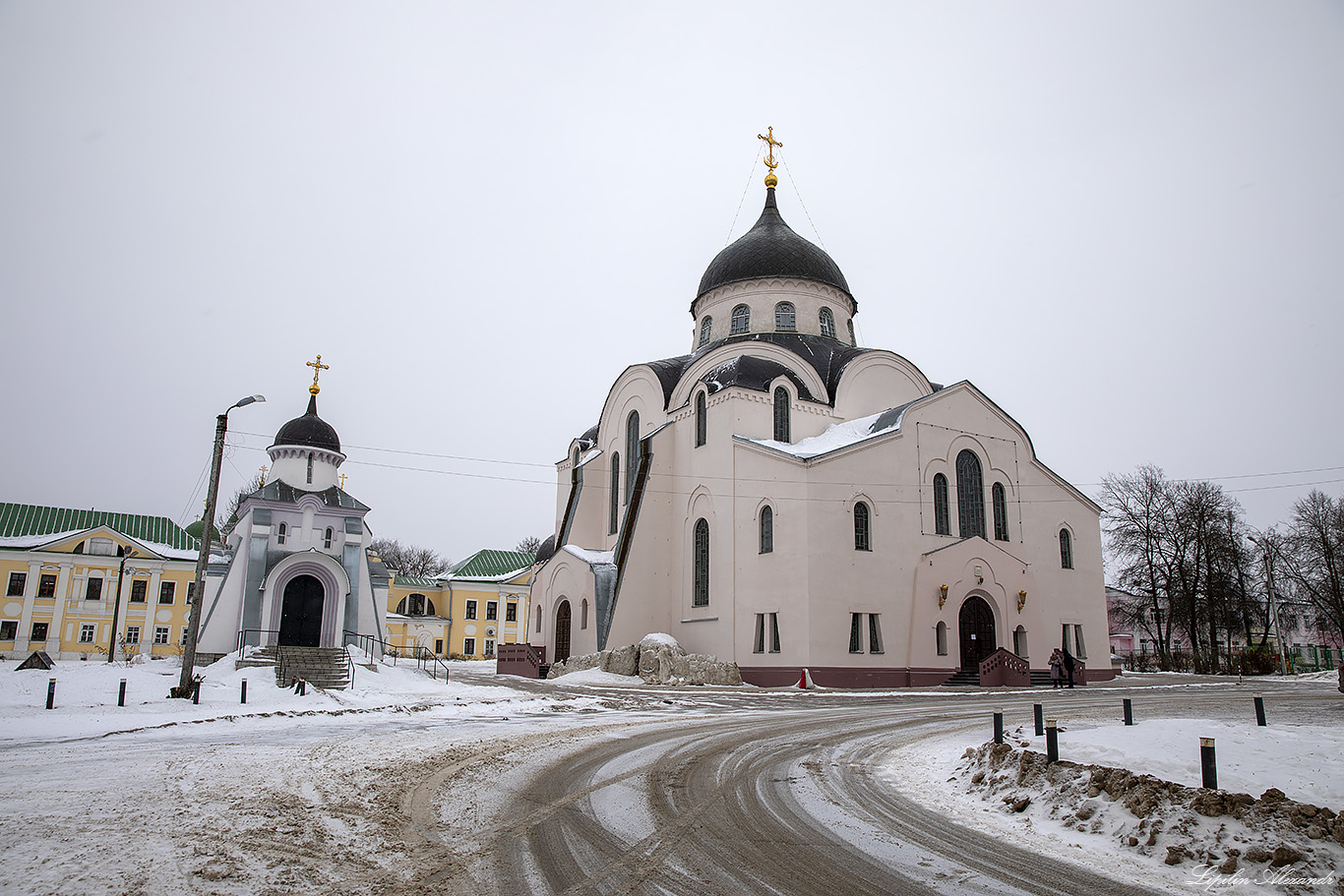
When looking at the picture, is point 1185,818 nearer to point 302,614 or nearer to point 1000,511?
point 302,614

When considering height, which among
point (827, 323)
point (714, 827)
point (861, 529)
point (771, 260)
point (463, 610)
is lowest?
point (714, 827)

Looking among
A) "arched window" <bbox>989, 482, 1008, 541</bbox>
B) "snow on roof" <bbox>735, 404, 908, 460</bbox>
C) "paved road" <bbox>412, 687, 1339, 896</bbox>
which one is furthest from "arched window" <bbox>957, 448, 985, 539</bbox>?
"paved road" <bbox>412, 687, 1339, 896</bbox>

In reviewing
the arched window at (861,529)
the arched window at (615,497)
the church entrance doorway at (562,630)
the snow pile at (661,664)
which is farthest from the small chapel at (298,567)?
the arched window at (861,529)

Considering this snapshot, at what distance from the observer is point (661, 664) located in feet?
97.2

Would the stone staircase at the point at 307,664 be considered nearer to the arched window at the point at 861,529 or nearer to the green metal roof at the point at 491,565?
the arched window at the point at 861,529

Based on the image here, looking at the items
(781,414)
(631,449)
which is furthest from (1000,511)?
(631,449)

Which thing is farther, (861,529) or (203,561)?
(861,529)

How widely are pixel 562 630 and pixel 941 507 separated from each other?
1641cm

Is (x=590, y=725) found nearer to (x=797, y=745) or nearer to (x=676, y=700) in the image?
(x=797, y=745)

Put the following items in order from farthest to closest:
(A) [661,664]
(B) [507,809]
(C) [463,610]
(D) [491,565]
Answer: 1. (D) [491,565]
2. (C) [463,610]
3. (A) [661,664]
4. (B) [507,809]

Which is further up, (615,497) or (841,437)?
(841,437)

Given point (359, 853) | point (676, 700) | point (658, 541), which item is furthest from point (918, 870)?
point (658, 541)

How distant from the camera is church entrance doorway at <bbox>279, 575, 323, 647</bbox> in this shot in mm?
29141

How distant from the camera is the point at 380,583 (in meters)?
33.6
